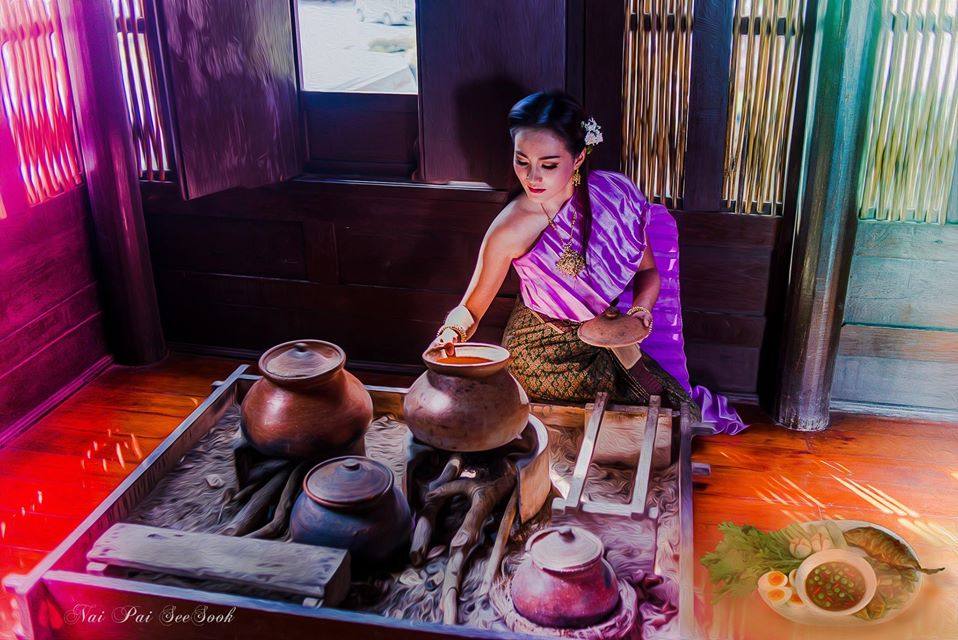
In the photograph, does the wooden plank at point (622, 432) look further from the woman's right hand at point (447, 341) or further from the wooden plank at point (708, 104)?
the wooden plank at point (708, 104)

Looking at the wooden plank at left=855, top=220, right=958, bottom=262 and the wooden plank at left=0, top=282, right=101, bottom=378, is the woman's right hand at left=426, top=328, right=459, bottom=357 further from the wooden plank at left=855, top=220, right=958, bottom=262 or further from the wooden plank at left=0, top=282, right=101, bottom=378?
the wooden plank at left=0, top=282, right=101, bottom=378

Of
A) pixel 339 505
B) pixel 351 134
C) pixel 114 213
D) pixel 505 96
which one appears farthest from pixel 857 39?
pixel 114 213

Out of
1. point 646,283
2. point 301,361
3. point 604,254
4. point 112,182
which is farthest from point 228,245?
point 646,283

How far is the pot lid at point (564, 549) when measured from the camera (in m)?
2.58

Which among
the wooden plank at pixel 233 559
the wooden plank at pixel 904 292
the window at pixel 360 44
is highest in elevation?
the window at pixel 360 44

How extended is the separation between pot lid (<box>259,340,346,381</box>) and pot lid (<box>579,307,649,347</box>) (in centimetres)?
89

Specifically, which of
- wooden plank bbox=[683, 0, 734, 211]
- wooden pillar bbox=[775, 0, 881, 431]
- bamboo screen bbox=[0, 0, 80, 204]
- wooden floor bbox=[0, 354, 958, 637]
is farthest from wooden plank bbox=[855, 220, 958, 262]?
bamboo screen bbox=[0, 0, 80, 204]

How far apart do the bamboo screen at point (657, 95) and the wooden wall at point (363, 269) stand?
20cm

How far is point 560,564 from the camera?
2584mm

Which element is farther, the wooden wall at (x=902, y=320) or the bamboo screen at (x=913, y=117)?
the wooden wall at (x=902, y=320)

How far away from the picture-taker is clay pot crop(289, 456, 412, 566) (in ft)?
9.02

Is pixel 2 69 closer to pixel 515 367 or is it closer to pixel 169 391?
pixel 169 391

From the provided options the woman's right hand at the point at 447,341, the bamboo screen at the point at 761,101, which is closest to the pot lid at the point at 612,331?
the woman's right hand at the point at 447,341

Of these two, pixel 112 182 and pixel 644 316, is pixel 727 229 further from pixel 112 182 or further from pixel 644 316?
pixel 112 182
